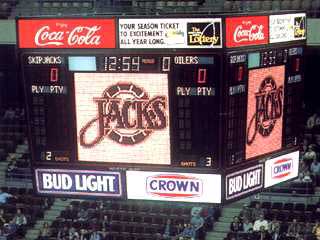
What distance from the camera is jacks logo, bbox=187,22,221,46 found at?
478 inches

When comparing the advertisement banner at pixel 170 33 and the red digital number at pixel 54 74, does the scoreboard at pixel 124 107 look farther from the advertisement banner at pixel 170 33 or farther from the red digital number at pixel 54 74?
the advertisement banner at pixel 170 33

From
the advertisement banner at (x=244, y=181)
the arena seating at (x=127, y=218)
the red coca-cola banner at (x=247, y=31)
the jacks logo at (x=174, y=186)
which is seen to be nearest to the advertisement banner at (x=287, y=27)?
the red coca-cola banner at (x=247, y=31)

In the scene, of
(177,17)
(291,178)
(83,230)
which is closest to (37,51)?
(177,17)

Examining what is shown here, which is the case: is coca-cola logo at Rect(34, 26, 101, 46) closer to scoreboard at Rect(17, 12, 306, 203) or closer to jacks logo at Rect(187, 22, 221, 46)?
scoreboard at Rect(17, 12, 306, 203)

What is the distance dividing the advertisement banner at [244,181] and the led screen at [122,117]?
1090mm

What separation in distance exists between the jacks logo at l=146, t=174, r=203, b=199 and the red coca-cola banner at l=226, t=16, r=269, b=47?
2329 mm

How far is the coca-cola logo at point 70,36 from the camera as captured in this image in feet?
42.0

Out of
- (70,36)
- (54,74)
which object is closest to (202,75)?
(70,36)

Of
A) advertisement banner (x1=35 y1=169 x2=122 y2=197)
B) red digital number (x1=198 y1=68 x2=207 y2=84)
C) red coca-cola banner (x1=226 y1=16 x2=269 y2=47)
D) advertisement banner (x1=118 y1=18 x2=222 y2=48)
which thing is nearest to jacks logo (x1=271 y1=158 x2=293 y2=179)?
red coca-cola banner (x1=226 y1=16 x2=269 y2=47)

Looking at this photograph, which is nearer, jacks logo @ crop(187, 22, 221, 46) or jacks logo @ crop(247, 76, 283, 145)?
jacks logo @ crop(187, 22, 221, 46)

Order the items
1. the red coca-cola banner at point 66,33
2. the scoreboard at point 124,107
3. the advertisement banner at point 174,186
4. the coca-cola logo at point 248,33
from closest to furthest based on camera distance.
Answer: the coca-cola logo at point 248,33 < the scoreboard at point 124,107 < the red coca-cola banner at point 66,33 < the advertisement banner at point 174,186

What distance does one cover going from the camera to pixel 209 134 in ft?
41.7

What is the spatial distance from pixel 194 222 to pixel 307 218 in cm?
284

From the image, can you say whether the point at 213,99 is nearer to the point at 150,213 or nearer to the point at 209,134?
the point at 209,134
